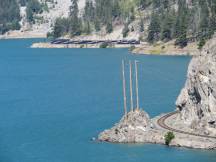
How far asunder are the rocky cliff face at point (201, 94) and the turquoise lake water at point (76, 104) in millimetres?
5497

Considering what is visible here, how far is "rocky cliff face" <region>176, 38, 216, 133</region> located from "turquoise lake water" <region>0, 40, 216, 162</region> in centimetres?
550

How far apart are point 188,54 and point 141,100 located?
6583 centimetres

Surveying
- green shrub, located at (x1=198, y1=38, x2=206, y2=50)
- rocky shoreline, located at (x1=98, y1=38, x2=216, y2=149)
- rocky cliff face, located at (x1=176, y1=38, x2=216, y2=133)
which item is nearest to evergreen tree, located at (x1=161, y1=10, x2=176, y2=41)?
green shrub, located at (x1=198, y1=38, x2=206, y2=50)

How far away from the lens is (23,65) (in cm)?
16150

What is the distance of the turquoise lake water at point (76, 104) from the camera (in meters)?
69.6

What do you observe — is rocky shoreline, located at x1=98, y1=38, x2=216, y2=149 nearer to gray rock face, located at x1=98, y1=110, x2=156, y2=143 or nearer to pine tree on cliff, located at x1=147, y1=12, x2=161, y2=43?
gray rock face, located at x1=98, y1=110, x2=156, y2=143

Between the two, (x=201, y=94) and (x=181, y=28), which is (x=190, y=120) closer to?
(x=201, y=94)

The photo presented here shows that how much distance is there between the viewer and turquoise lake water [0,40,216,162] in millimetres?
69562

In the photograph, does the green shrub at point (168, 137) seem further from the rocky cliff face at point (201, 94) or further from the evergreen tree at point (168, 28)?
the evergreen tree at point (168, 28)

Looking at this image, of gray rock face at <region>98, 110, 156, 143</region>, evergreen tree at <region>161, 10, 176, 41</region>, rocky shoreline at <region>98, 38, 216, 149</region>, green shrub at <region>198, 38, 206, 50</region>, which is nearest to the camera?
rocky shoreline at <region>98, 38, 216, 149</region>

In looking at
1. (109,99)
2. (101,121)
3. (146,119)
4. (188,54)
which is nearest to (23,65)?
(188,54)

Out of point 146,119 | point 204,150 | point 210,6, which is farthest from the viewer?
point 210,6

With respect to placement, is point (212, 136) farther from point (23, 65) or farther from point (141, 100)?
point (23, 65)

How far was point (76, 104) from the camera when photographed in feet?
325
